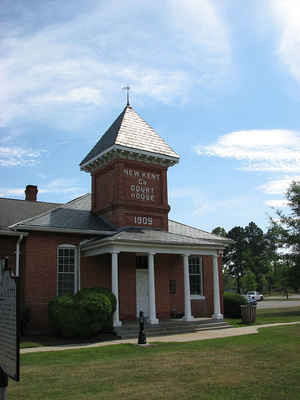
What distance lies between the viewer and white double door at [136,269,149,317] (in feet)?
70.1

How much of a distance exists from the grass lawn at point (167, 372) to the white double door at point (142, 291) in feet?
24.8

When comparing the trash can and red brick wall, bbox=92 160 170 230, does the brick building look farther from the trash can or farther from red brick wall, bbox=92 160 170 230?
the trash can

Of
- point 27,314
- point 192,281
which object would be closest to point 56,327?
point 27,314

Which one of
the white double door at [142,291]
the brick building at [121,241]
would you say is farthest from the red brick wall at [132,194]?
the white double door at [142,291]

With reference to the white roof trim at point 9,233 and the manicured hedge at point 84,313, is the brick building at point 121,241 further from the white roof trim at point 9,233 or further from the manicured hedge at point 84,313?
the manicured hedge at point 84,313

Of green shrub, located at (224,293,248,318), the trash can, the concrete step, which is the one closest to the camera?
the concrete step

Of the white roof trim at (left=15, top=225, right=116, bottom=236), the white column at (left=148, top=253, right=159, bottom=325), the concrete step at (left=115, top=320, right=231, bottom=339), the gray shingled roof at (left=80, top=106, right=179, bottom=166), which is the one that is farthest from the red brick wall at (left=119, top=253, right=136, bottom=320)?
the gray shingled roof at (left=80, top=106, right=179, bottom=166)

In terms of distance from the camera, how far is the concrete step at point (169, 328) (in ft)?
57.1

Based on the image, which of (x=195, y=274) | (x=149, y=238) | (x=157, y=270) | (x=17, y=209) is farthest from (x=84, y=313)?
(x=195, y=274)

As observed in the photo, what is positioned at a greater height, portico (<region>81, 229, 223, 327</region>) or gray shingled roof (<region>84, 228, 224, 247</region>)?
gray shingled roof (<region>84, 228, 224, 247</region>)

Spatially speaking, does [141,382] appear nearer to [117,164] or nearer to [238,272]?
[117,164]

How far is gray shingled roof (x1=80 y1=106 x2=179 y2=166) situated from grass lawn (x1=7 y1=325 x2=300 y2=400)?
1177cm

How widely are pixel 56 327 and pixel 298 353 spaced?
9.80 meters

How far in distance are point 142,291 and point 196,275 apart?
393 centimetres
